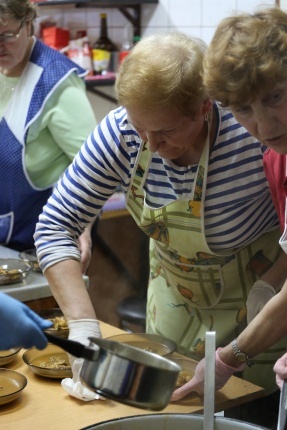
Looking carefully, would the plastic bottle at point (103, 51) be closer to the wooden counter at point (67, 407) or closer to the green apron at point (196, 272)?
the green apron at point (196, 272)

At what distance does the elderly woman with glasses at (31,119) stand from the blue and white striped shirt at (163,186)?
0.65 m

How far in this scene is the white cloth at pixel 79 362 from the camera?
1.60 metres

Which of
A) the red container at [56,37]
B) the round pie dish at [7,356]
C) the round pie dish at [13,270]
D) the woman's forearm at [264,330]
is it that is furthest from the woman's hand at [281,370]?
the red container at [56,37]

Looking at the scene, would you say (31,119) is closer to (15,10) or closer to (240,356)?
(15,10)

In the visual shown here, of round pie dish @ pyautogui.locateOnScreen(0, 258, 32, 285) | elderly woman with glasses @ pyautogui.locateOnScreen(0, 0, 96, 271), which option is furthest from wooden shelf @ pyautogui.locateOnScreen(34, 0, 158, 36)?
round pie dish @ pyautogui.locateOnScreen(0, 258, 32, 285)

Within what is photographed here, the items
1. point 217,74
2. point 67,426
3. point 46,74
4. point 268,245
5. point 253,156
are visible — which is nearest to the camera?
point 217,74

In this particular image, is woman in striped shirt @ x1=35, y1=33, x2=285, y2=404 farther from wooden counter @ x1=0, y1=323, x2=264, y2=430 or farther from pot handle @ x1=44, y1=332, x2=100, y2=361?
pot handle @ x1=44, y1=332, x2=100, y2=361

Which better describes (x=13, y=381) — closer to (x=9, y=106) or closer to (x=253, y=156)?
(x=253, y=156)

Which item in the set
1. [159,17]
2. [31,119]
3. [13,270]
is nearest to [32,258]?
A: [13,270]

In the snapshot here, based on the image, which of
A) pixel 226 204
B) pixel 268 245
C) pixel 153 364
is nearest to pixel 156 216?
pixel 226 204

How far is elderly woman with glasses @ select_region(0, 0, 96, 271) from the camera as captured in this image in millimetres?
2570

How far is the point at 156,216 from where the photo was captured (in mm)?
1834

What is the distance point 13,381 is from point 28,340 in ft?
1.96

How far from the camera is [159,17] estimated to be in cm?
409
